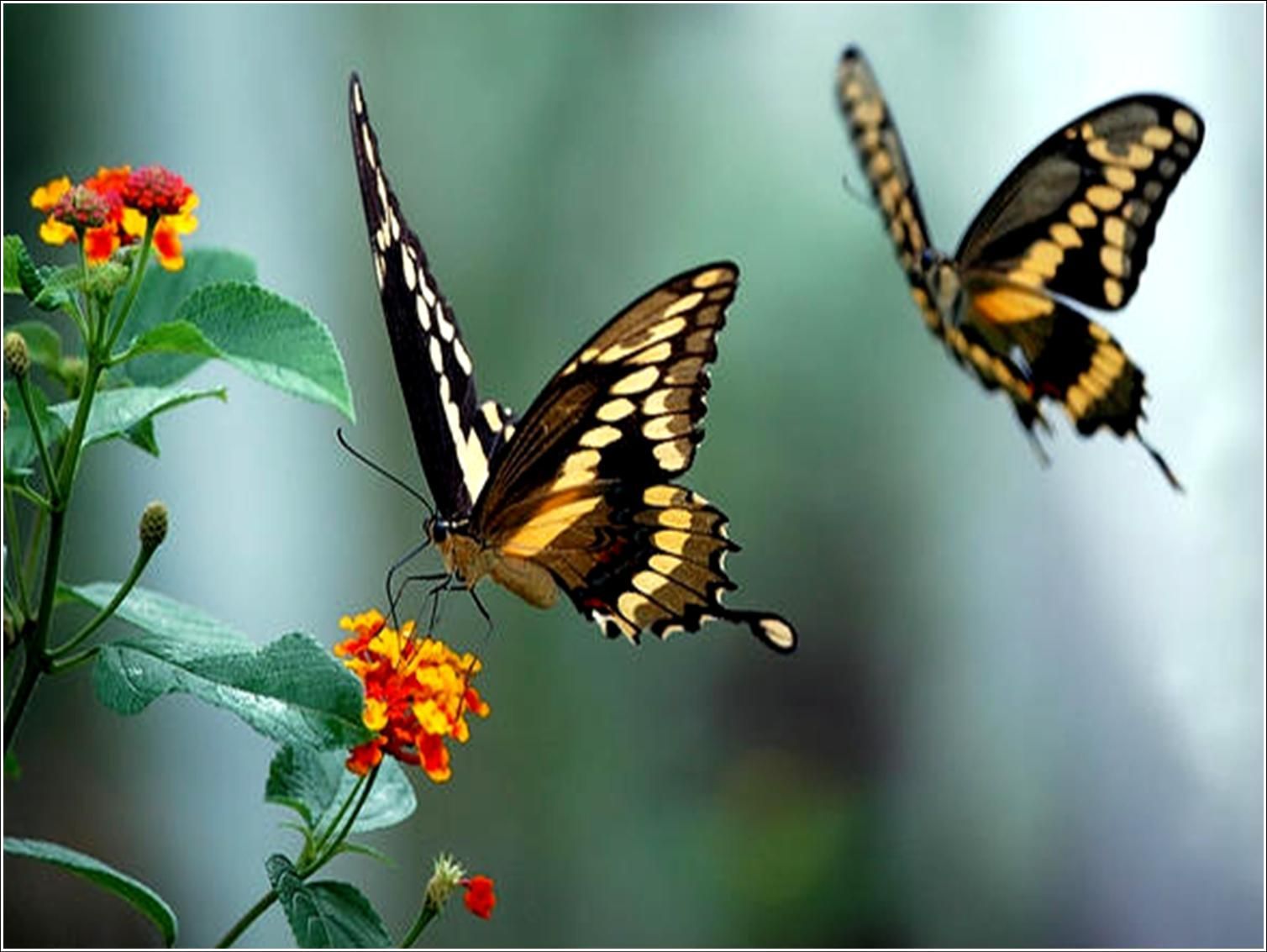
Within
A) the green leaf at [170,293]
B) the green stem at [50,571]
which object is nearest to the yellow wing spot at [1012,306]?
the green leaf at [170,293]

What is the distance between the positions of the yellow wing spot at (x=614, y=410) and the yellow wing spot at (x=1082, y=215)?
71 centimetres

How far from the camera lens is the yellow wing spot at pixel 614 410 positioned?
1.04 m

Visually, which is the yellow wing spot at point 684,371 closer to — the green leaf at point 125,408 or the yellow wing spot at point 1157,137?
the green leaf at point 125,408

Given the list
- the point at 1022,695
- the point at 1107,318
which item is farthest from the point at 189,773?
the point at 1107,318

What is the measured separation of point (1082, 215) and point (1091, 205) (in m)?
0.01

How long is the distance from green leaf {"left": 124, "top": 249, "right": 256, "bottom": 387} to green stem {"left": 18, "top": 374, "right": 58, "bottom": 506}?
0.53 feet

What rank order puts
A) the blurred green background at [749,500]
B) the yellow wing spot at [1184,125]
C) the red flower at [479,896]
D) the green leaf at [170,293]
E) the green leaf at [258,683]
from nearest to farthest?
the green leaf at [258,683] → the red flower at [479,896] → the green leaf at [170,293] → the yellow wing spot at [1184,125] → the blurred green background at [749,500]

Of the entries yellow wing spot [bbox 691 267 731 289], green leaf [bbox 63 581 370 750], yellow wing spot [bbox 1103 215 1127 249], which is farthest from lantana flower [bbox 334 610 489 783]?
yellow wing spot [bbox 1103 215 1127 249]

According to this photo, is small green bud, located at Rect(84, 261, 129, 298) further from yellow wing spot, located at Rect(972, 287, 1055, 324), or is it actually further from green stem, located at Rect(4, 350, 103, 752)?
yellow wing spot, located at Rect(972, 287, 1055, 324)

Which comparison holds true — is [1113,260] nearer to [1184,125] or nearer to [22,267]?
[1184,125]

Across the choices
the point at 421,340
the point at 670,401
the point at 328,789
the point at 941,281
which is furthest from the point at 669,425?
the point at 941,281

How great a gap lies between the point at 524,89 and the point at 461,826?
145cm

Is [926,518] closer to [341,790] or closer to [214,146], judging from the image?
[214,146]

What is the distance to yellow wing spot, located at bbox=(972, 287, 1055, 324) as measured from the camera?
163cm
